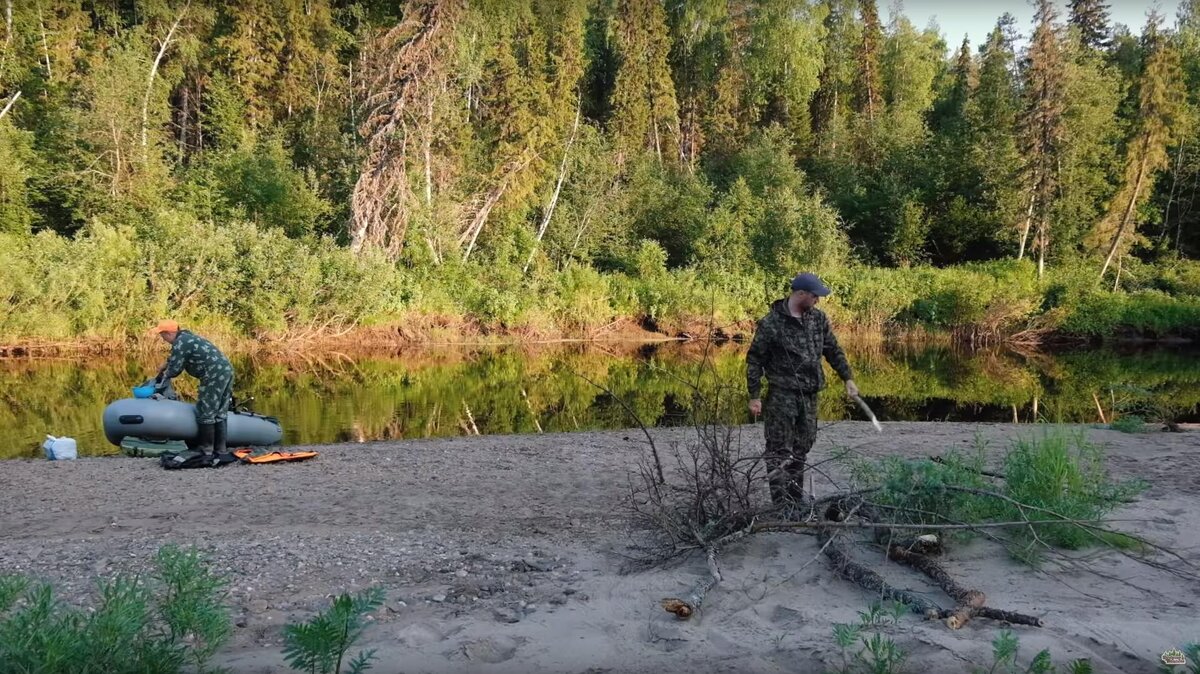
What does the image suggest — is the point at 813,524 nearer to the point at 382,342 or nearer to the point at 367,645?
the point at 367,645

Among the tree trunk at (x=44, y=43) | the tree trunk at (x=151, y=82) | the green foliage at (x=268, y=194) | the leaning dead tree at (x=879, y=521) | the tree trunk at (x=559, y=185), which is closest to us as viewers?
the leaning dead tree at (x=879, y=521)

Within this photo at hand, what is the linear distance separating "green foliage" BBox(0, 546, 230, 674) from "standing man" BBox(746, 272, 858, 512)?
3629 millimetres

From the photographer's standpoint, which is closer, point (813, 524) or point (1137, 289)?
point (813, 524)

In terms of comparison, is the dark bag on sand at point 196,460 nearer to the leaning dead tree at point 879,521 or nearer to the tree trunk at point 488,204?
the leaning dead tree at point 879,521

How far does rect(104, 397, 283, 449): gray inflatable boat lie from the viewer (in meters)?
9.22

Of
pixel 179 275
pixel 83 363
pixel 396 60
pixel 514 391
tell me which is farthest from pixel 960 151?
pixel 83 363

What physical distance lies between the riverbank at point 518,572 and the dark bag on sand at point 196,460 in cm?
24

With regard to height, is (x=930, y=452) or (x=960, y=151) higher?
(x=960, y=151)

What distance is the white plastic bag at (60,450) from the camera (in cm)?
935

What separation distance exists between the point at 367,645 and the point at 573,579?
1.33 m

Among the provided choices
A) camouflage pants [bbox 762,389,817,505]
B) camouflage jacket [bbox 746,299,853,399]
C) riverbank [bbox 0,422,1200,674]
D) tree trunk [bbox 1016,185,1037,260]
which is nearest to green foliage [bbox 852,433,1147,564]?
riverbank [bbox 0,422,1200,674]

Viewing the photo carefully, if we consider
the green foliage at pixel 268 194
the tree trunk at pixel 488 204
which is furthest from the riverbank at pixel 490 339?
the green foliage at pixel 268 194

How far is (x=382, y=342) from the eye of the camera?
25.2 metres

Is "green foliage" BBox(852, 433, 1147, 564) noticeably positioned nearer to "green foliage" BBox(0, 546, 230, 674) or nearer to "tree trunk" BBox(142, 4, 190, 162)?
"green foliage" BBox(0, 546, 230, 674)
